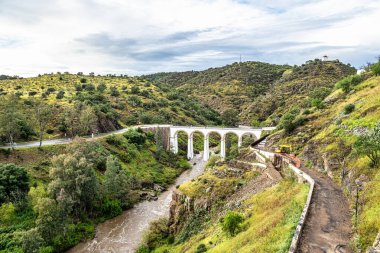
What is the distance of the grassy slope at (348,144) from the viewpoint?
59.9ft

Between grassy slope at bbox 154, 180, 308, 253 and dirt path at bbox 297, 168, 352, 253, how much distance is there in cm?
89

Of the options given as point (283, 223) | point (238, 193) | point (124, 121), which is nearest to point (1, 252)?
point (238, 193)

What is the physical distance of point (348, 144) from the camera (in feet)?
107

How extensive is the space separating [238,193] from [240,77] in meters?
143

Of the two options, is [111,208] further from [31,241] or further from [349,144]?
[349,144]

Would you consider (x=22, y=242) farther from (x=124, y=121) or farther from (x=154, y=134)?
(x=124, y=121)

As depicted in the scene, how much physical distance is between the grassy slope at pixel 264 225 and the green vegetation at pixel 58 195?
1547 centimetres

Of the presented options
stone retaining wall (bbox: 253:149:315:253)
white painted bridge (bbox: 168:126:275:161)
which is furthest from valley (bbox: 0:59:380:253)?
white painted bridge (bbox: 168:126:275:161)

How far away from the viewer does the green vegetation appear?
125 feet

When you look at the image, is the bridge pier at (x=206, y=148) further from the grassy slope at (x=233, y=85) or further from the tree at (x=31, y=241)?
the grassy slope at (x=233, y=85)

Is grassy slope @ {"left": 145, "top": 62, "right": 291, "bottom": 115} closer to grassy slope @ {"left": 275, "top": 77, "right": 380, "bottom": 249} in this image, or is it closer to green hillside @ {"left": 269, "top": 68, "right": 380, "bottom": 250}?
green hillside @ {"left": 269, "top": 68, "right": 380, "bottom": 250}

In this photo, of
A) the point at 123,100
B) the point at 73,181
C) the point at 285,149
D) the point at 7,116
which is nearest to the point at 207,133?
the point at 285,149

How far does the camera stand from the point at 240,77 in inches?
6855

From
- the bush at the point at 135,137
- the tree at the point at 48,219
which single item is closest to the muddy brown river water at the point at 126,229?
the tree at the point at 48,219
